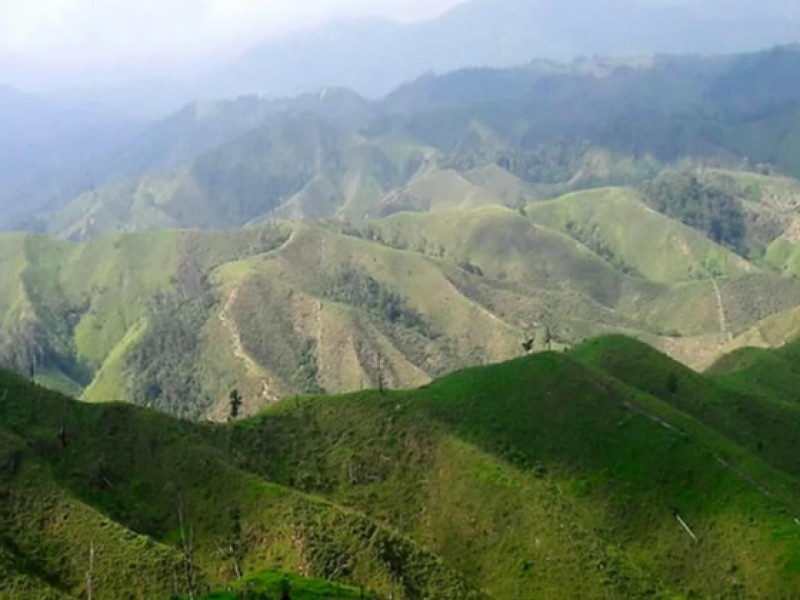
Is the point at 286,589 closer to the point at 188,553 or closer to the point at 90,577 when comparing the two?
the point at 188,553

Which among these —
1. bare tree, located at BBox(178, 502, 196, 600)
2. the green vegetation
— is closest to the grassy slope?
bare tree, located at BBox(178, 502, 196, 600)

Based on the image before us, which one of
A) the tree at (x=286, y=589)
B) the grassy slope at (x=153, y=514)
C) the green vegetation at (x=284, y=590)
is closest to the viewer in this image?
the tree at (x=286, y=589)

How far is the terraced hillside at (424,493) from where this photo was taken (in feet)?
283

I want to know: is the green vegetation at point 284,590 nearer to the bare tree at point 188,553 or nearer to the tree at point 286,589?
the tree at point 286,589

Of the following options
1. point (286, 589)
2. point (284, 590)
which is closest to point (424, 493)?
point (286, 589)

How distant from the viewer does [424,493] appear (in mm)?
103750

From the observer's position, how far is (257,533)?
91250 mm

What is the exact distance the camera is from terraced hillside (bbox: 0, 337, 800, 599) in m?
86.4

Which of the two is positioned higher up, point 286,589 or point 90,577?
point 286,589

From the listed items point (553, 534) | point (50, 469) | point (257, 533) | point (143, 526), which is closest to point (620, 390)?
point (553, 534)

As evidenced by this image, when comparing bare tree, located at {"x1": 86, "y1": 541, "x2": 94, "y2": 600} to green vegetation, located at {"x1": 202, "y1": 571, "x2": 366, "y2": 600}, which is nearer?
green vegetation, located at {"x1": 202, "y1": 571, "x2": 366, "y2": 600}

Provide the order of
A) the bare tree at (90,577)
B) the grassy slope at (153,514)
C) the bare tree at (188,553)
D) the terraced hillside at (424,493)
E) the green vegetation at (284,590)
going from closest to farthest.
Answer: the green vegetation at (284,590) → the bare tree at (90,577) → the bare tree at (188,553) → the grassy slope at (153,514) → the terraced hillside at (424,493)

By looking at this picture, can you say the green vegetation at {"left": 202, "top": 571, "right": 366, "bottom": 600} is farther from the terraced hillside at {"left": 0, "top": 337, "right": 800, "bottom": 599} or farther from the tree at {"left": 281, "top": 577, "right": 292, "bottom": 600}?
the terraced hillside at {"left": 0, "top": 337, "right": 800, "bottom": 599}

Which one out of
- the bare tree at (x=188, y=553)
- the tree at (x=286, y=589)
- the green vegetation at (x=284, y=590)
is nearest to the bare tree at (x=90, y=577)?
the bare tree at (x=188, y=553)
